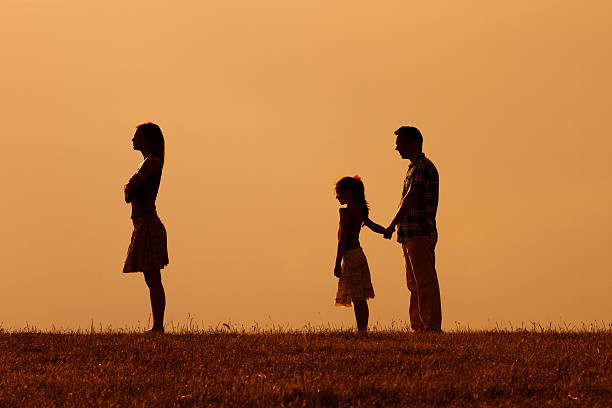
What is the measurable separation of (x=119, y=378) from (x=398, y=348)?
11.6 ft

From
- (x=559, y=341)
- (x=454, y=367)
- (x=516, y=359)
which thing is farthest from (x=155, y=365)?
(x=559, y=341)

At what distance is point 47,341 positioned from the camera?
12719mm

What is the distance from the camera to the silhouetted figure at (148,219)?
13.1m

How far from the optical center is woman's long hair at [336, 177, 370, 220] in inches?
536

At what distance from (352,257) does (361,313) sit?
2.80 ft

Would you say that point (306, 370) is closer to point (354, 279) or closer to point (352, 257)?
point (354, 279)

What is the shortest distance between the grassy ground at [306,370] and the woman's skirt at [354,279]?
634mm

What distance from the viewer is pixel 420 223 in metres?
13.6

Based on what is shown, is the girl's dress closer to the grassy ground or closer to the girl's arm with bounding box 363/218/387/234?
the grassy ground

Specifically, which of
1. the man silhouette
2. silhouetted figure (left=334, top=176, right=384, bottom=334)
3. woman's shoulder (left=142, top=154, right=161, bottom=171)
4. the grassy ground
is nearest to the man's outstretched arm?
the man silhouette

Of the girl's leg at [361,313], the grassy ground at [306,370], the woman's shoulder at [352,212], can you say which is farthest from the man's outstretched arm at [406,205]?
the grassy ground at [306,370]

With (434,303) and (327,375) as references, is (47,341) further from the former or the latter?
(434,303)

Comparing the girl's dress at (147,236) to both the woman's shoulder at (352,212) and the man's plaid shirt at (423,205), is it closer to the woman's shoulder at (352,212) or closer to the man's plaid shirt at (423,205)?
the woman's shoulder at (352,212)

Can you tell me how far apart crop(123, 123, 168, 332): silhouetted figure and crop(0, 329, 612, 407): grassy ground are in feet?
2.83
